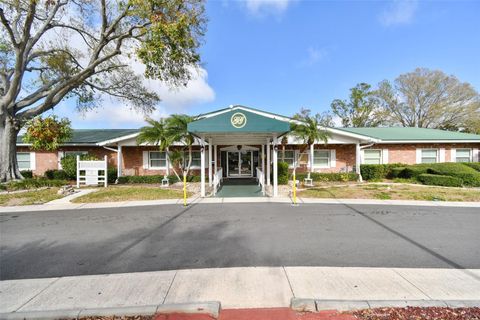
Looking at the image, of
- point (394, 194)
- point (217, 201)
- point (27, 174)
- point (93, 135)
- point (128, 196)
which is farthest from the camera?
point (93, 135)

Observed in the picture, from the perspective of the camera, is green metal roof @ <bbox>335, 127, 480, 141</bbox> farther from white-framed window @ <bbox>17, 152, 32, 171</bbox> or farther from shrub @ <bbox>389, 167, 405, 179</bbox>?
white-framed window @ <bbox>17, 152, 32, 171</bbox>

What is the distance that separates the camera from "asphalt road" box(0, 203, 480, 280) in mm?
4258

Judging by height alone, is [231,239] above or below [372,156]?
below

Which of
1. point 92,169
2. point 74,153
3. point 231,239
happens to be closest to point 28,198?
point 92,169

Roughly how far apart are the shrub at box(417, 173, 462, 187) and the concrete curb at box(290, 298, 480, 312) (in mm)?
13554

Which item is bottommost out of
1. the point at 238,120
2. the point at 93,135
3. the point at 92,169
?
the point at 92,169

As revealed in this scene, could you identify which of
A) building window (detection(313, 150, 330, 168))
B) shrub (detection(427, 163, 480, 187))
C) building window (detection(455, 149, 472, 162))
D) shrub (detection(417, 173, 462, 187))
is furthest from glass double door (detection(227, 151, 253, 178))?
building window (detection(455, 149, 472, 162))

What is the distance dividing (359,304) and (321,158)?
15.8 meters

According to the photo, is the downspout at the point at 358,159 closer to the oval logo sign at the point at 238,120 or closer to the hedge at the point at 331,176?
the hedge at the point at 331,176

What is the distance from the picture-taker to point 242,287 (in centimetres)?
339

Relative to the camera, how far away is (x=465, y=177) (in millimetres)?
13328

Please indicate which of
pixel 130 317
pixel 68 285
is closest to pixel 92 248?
pixel 68 285

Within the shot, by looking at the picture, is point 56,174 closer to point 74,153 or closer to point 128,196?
point 74,153

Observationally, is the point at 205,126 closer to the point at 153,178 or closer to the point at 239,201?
the point at 239,201
